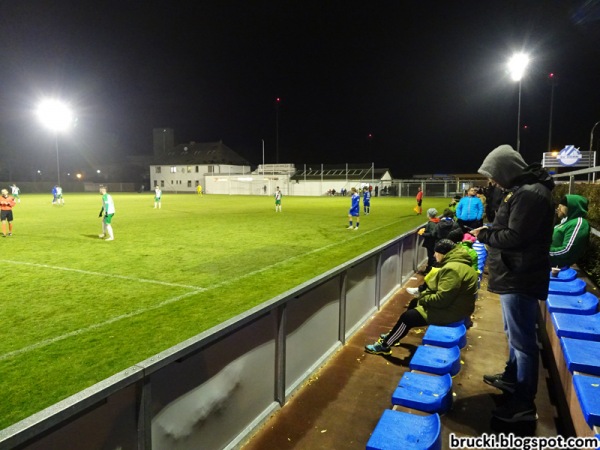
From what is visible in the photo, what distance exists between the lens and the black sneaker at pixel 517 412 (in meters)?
3.35

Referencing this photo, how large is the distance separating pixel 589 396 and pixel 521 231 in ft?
4.10

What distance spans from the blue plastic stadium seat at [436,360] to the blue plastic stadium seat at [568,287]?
7.01 feet

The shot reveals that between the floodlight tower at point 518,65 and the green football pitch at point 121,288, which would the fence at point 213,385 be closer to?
the green football pitch at point 121,288

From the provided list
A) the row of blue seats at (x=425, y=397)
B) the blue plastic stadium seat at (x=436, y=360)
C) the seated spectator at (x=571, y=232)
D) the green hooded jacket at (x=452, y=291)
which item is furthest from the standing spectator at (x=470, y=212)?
the blue plastic stadium seat at (x=436, y=360)

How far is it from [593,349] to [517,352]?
66 centimetres

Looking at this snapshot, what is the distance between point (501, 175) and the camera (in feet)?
11.2

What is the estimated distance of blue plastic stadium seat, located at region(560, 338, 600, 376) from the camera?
312 centimetres

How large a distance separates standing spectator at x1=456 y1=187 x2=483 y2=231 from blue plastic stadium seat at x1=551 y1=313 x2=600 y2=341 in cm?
660

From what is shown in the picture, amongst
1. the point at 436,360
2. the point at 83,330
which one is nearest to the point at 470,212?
the point at 436,360

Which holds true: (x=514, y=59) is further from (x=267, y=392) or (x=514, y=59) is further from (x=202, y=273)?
(x=267, y=392)

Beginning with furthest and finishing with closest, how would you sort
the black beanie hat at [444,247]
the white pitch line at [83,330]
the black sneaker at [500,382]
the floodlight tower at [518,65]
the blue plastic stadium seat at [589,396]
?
the floodlight tower at [518,65] → the white pitch line at [83,330] → the black beanie hat at [444,247] → the black sneaker at [500,382] → the blue plastic stadium seat at [589,396]

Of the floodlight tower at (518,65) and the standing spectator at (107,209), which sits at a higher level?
the floodlight tower at (518,65)

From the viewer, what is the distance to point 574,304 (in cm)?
468

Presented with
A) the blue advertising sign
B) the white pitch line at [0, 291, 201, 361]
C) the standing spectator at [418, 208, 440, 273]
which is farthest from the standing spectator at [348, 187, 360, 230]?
the white pitch line at [0, 291, 201, 361]
